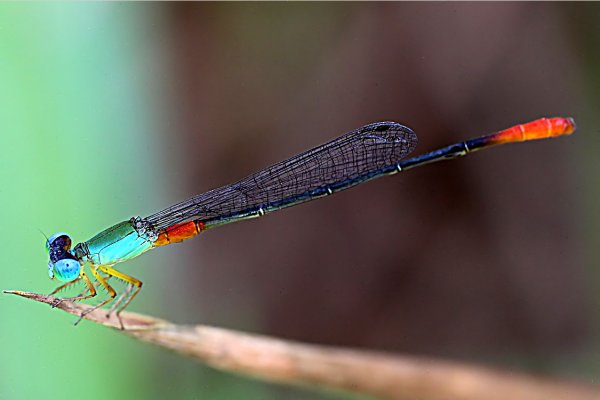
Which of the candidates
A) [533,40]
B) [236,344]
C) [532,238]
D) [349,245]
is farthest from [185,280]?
[533,40]

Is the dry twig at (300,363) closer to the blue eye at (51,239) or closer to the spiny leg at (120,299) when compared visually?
the spiny leg at (120,299)

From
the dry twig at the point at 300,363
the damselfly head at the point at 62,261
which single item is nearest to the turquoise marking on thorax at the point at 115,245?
the damselfly head at the point at 62,261

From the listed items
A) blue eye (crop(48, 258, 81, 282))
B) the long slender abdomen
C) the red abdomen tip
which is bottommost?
the red abdomen tip

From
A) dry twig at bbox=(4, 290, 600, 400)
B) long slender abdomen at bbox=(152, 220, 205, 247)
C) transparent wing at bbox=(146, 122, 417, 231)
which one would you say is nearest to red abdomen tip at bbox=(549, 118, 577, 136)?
transparent wing at bbox=(146, 122, 417, 231)

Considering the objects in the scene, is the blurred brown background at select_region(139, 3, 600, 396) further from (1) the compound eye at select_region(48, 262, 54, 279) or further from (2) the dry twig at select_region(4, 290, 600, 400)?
(2) the dry twig at select_region(4, 290, 600, 400)

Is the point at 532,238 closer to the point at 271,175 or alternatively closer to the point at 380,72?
the point at 380,72

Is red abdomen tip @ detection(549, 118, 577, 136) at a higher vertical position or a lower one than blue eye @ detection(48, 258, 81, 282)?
lower

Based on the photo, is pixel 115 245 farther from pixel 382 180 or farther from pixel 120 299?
pixel 382 180
